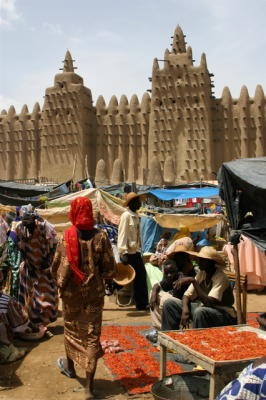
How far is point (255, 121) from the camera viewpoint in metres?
33.8

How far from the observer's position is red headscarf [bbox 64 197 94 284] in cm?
399

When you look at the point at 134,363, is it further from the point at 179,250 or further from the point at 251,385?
the point at 251,385

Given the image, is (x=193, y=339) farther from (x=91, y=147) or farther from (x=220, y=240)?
(x=91, y=147)

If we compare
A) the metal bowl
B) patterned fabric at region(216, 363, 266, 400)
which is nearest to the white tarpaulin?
the metal bowl

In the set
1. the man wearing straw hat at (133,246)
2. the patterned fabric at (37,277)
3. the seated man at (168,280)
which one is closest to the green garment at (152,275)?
the man wearing straw hat at (133,246)

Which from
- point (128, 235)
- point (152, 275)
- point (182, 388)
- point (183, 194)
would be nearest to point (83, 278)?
point (182, 388)

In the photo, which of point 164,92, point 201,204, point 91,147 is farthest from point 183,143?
point 201,204

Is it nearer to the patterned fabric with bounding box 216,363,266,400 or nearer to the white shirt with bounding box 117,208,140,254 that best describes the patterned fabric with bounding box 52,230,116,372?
the patterned fabric with bounding box 216,363,266,400

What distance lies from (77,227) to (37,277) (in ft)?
6.55

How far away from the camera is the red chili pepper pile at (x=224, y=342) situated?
3.51m

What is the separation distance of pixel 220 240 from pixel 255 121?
906 inches

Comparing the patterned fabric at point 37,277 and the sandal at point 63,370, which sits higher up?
the patterned fabric at point 37,277

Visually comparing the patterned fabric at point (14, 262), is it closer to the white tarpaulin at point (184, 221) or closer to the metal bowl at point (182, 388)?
the metal bowl at point (182, 388)

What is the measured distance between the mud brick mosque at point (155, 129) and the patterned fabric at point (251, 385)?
28757 mm
